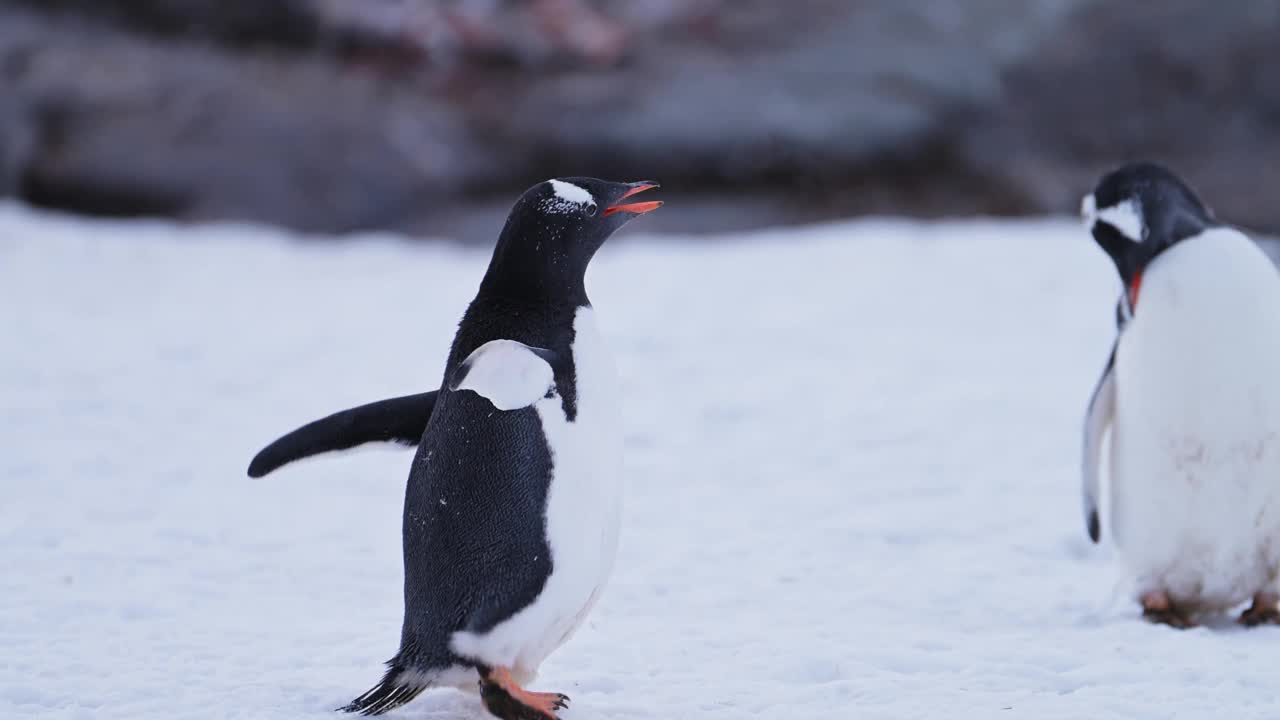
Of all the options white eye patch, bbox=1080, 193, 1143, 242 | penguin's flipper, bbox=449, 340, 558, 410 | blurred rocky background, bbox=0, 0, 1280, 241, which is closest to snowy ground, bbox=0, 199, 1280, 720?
penguin's flipper, bbox=449, 340, 558, 410

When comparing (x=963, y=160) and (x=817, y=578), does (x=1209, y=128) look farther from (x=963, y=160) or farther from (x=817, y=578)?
(x=817, y=578)

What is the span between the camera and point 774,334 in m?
5.12

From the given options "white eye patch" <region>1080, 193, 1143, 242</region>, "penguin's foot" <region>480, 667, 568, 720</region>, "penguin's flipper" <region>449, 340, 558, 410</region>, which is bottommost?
"penguin's foot" <region>480, 667, 568, 720</region>

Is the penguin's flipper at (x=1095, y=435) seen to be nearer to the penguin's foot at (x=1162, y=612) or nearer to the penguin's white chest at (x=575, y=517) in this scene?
the penguin's foot at (x=1162, y=612)

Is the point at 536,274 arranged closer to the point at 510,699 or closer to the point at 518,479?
the point at 518,479

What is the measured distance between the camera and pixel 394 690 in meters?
1.74

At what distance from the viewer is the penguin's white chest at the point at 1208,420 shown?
7.34 ft

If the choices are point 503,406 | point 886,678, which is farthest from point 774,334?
point 503,406

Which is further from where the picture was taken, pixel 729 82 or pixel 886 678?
pixel 729 82

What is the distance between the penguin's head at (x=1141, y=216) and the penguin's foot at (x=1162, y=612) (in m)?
0.55

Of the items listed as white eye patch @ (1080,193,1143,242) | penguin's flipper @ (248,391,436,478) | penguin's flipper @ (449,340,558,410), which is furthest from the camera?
white eye patch @ (1080,193,1143,242)

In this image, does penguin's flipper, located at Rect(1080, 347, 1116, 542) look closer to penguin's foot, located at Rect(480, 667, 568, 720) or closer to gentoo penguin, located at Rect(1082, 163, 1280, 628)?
gentoo penguin, located at Rect(1082, 163, 1280, 628)

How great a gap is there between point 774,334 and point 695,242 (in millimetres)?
2303

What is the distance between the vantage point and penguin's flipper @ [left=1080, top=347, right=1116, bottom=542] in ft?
8.12
